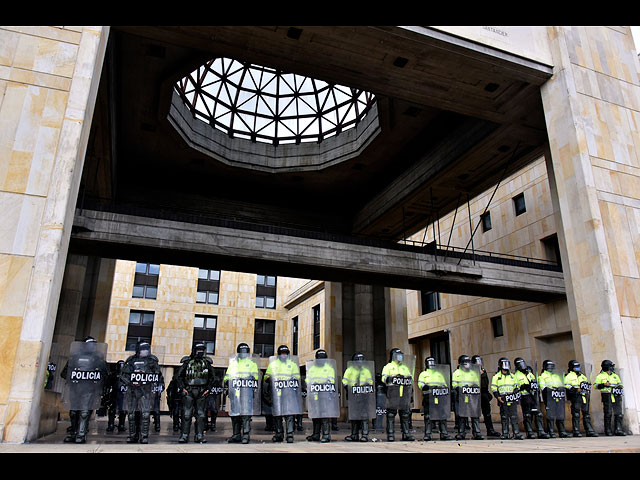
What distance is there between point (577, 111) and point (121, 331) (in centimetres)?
3747

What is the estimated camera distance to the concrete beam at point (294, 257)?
19.4 metres

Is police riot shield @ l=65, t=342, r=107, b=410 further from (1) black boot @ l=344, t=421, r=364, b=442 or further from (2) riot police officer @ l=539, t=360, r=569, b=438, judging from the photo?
(2) riot police officer @ l=539, t=360, r=569, b=438

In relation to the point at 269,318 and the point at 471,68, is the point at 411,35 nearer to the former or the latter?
the point at 471,68

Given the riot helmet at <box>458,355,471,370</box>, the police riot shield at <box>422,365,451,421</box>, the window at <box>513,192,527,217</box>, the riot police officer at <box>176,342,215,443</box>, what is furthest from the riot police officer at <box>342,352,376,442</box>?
the window at <box>513,192,527,217</box>

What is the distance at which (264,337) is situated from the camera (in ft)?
158

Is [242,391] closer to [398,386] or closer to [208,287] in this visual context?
[398,386]

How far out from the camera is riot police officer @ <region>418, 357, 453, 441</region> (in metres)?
11.7

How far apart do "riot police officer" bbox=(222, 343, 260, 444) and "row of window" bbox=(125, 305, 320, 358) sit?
30.6m

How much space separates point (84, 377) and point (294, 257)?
39.2 ft

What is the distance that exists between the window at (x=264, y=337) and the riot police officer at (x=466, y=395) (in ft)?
120

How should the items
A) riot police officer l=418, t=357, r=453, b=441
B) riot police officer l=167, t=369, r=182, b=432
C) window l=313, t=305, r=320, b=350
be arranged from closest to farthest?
riot police officer l=418, t=357, r=453, b=441
riot police officer l=167, t=369, r=182, b=432
window l=313, t=305, r=320, b=350

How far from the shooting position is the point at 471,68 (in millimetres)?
17531

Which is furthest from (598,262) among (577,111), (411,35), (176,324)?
(176,324)

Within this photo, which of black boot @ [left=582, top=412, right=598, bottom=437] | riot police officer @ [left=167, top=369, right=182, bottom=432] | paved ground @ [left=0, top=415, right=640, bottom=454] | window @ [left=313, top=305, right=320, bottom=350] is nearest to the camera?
paved ground @ [left=0, top=415, right=640, bottom=454]
